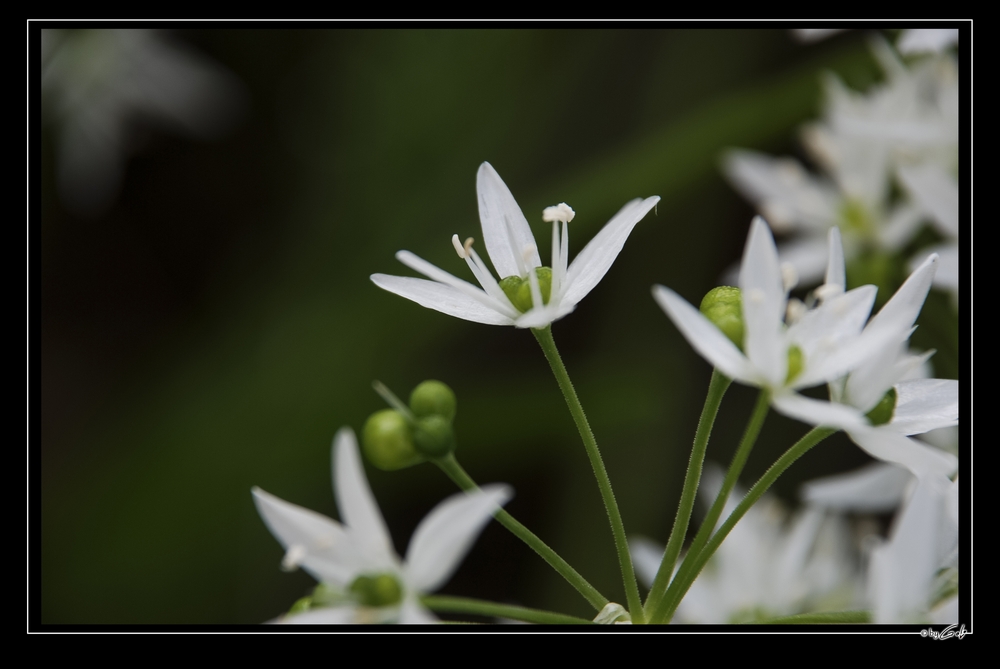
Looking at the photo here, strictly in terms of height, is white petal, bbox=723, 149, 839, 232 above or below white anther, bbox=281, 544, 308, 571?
above

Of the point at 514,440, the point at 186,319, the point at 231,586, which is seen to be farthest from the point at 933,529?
the point at 186,319

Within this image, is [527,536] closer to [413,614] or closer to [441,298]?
[413,614]

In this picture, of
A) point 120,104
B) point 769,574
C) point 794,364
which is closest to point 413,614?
point 794,364

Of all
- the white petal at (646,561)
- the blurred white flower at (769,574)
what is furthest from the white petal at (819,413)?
the white petal at (646,561)

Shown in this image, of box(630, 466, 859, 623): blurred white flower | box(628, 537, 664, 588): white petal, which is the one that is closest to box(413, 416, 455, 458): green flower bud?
box(630, 466, 859, 623): blurred white flower

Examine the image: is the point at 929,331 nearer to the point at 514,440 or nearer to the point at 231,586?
the point at 514,440

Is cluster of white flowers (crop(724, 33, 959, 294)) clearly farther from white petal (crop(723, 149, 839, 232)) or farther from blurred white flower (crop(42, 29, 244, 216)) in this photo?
blurred white flower (crop(42, 29, 244, 216))
